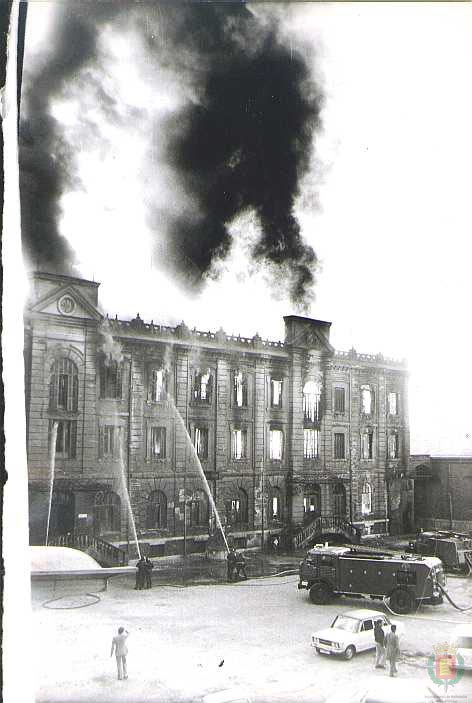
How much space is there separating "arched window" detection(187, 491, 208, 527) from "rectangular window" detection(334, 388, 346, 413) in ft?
3.77

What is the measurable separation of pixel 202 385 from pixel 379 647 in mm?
1936

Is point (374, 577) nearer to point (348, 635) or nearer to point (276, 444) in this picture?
point (348, 635)

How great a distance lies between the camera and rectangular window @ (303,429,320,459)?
165 inches

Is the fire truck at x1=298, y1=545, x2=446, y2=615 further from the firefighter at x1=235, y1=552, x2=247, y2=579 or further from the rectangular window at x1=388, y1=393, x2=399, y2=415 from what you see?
the rectangular window at x1=388, y1=393, x2=399, y2=415

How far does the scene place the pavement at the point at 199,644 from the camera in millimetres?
3312

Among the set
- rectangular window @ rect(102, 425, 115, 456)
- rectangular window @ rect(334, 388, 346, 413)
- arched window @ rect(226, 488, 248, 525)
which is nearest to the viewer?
rectangular window @ rect(102, 425, 115, 456)

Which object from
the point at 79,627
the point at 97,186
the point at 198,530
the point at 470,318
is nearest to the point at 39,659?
the point at 79,627

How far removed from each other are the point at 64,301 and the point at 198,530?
1.73 meters

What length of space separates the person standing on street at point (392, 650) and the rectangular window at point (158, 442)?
5.84 feet

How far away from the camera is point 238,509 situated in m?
3.99

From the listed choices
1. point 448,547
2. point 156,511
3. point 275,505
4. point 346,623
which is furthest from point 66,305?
point 448,547

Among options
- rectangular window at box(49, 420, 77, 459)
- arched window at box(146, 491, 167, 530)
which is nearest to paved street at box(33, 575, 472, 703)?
arched window at box(146, 491, 167, 530)

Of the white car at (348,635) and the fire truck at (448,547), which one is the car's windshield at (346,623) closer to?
the white car at (348,635)

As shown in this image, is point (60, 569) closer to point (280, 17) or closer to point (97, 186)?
point (97, 186)
